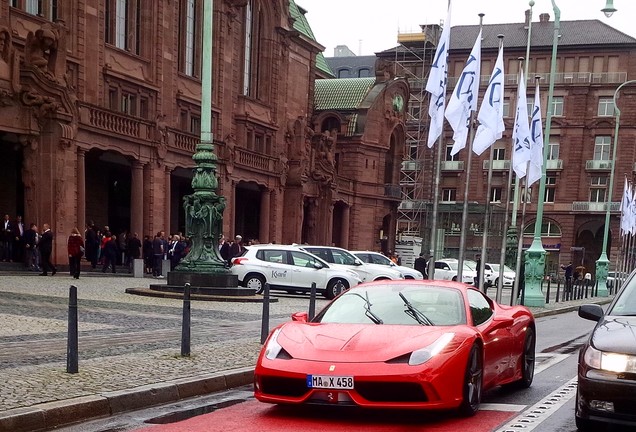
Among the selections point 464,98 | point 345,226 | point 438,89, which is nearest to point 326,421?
point 464,98

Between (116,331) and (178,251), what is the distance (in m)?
18.7

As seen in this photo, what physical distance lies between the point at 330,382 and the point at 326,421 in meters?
0.48

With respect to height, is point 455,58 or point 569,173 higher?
point 455,58

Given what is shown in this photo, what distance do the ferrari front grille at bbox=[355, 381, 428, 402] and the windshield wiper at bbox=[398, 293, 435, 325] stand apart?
106 cm

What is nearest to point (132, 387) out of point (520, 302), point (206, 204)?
point (206, 204)

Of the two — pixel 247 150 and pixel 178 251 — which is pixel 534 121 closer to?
pixel 178 251

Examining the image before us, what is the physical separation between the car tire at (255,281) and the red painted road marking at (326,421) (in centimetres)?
1736

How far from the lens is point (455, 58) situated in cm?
8606

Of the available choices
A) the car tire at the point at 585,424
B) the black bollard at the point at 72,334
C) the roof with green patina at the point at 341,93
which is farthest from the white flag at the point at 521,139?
the roof with green patina at the point at 341,93

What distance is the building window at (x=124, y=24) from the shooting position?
1471 inches

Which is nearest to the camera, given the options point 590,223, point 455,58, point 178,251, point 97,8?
point 178,251

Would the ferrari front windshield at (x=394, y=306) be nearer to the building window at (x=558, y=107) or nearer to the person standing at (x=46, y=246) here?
the person standing at (x=46, y=246)

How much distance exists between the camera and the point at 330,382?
6941mm

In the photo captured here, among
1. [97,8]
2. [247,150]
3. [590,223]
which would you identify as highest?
[97,8]
